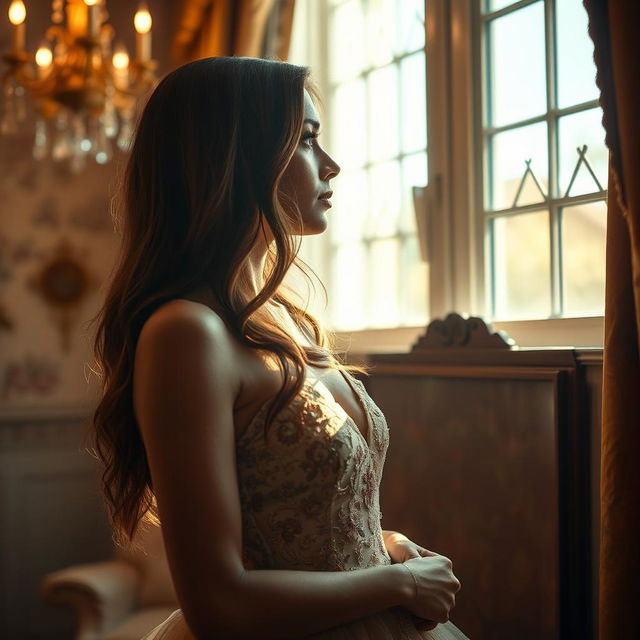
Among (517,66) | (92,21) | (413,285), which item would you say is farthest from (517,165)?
(92,21)

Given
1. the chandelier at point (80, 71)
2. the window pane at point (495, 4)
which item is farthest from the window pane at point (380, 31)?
the chandelier at point (80, 71)

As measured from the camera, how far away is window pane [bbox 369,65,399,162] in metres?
2.66

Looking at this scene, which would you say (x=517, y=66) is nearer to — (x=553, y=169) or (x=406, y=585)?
(x=553, y=169)

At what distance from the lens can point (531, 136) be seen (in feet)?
6.84

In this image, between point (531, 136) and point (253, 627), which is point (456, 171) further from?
point (253, 627)

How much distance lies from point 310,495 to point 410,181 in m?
1.55

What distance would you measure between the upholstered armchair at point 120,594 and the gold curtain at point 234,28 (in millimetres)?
1730

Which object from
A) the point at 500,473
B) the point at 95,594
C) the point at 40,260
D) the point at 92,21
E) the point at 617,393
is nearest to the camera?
the point at 617,393

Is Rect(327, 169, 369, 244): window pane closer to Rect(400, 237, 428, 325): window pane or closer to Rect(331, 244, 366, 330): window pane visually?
Rect(331, 244, 366, 330): window pane

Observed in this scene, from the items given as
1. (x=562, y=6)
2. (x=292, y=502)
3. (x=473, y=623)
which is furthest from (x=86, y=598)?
(x=562, y=6)

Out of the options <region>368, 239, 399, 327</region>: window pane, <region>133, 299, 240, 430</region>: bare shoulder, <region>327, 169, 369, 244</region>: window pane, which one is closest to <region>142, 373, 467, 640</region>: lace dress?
<region>133, 299, 240, 430</region>: bare shoulder

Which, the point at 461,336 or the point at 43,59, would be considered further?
the point at 43,59

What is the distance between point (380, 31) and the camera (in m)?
2.71

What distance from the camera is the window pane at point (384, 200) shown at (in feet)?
8.73
